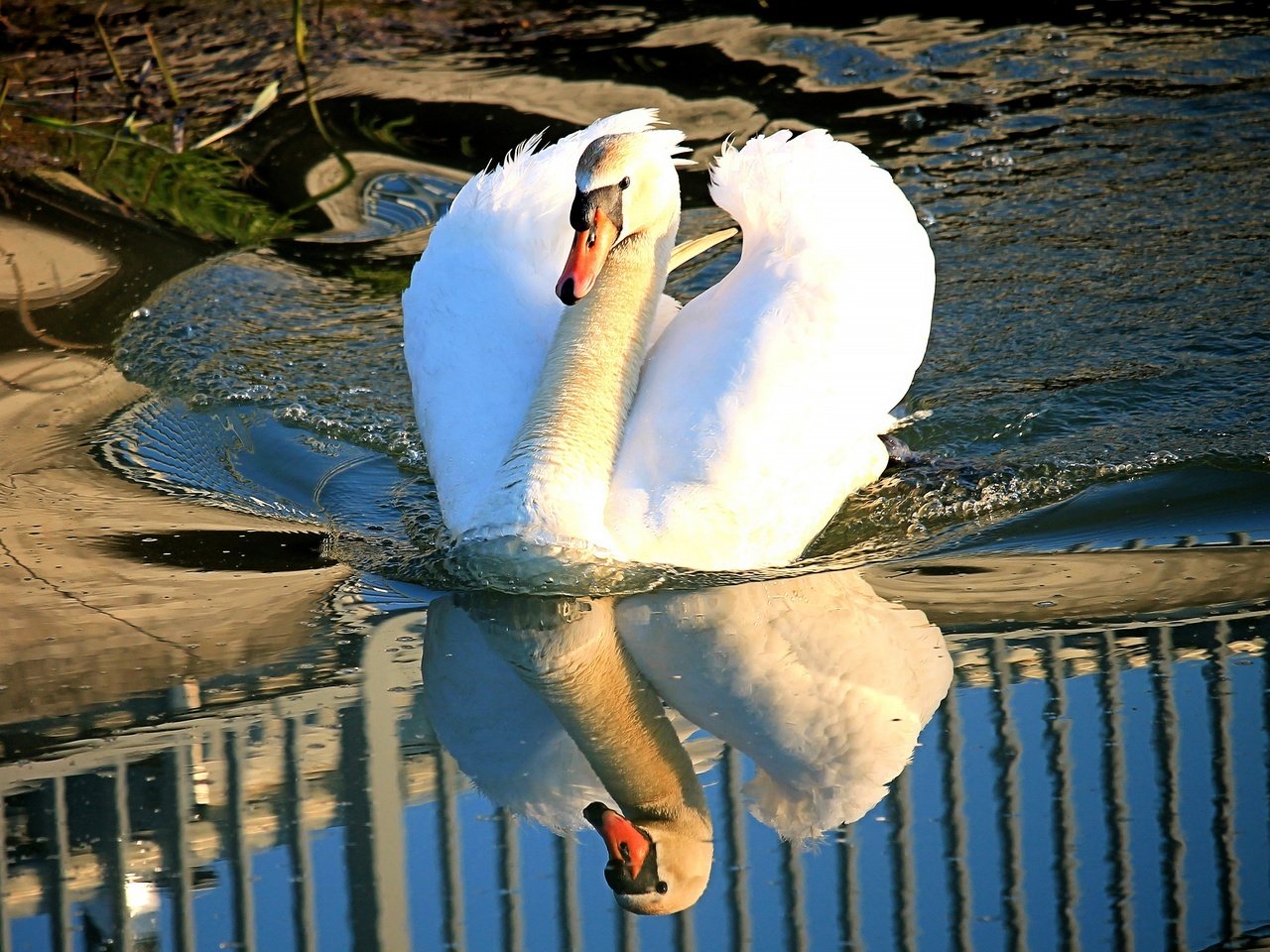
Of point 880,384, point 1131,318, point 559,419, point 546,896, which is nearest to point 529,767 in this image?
point 546,896

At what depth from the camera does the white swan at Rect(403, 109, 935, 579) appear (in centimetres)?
414

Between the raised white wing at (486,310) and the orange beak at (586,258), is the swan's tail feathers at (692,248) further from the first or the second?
the orange beak at (586,258)

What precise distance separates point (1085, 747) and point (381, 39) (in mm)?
6851

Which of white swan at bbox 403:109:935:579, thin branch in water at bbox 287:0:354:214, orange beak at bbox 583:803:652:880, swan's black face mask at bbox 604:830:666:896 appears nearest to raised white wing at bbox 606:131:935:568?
white swan at bbox 403:109:935:579

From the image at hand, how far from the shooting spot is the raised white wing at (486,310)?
4.42m

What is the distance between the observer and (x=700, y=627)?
407cm

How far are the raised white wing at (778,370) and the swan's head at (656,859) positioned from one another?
39.1 inches

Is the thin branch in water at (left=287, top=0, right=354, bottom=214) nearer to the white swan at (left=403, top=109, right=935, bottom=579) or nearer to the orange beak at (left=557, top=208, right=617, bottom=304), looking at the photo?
the white swan at (left=403, top=109, right=935, bottom=579)

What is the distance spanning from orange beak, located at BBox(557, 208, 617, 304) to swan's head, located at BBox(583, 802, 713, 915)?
4.93 ft

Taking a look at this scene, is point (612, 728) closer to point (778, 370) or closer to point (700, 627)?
point (700, 627)

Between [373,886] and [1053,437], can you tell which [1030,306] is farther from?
[373,886]

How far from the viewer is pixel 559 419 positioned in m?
4.25

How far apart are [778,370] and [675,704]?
3.24 feet

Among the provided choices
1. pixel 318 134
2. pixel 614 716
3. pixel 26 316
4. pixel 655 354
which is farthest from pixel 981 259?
pixel 26 316
